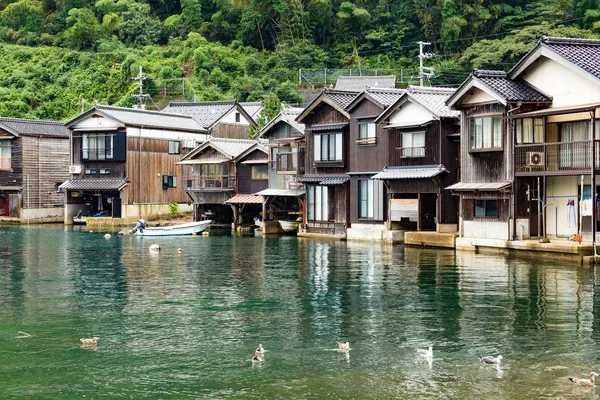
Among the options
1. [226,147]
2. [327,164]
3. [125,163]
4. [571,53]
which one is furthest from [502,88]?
[125,163]

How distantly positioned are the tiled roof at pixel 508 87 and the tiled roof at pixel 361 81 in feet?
116

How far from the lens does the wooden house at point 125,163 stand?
68250 mm

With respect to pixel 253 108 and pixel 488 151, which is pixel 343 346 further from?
pixel 253 108

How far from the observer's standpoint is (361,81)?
7800cm

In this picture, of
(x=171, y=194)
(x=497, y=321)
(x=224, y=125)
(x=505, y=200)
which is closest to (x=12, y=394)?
(x=497, y=321)

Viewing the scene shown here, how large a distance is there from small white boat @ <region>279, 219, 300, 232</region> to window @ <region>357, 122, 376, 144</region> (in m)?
8.54

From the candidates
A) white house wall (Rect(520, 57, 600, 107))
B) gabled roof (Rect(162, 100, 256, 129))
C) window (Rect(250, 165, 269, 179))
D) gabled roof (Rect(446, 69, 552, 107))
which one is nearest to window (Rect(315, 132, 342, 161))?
window (Rect(250, 165, 269, 179))

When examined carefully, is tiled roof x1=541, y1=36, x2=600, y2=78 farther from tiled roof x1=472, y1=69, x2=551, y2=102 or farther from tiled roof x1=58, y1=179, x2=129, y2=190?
tiled roof x1=58, y1=179, x2=129, y2=190

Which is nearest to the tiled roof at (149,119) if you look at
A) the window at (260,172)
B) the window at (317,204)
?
the window at (260,172)

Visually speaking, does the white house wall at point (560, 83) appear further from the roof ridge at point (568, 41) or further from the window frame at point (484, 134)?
the window frame at point (484, 134)

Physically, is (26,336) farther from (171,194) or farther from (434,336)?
(171,194)

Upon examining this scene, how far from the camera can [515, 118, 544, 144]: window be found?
39.2 meters

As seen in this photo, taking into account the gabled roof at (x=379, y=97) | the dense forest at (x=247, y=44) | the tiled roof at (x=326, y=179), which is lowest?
the tiled roof at (x=326, y=179)

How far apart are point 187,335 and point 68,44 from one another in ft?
285
